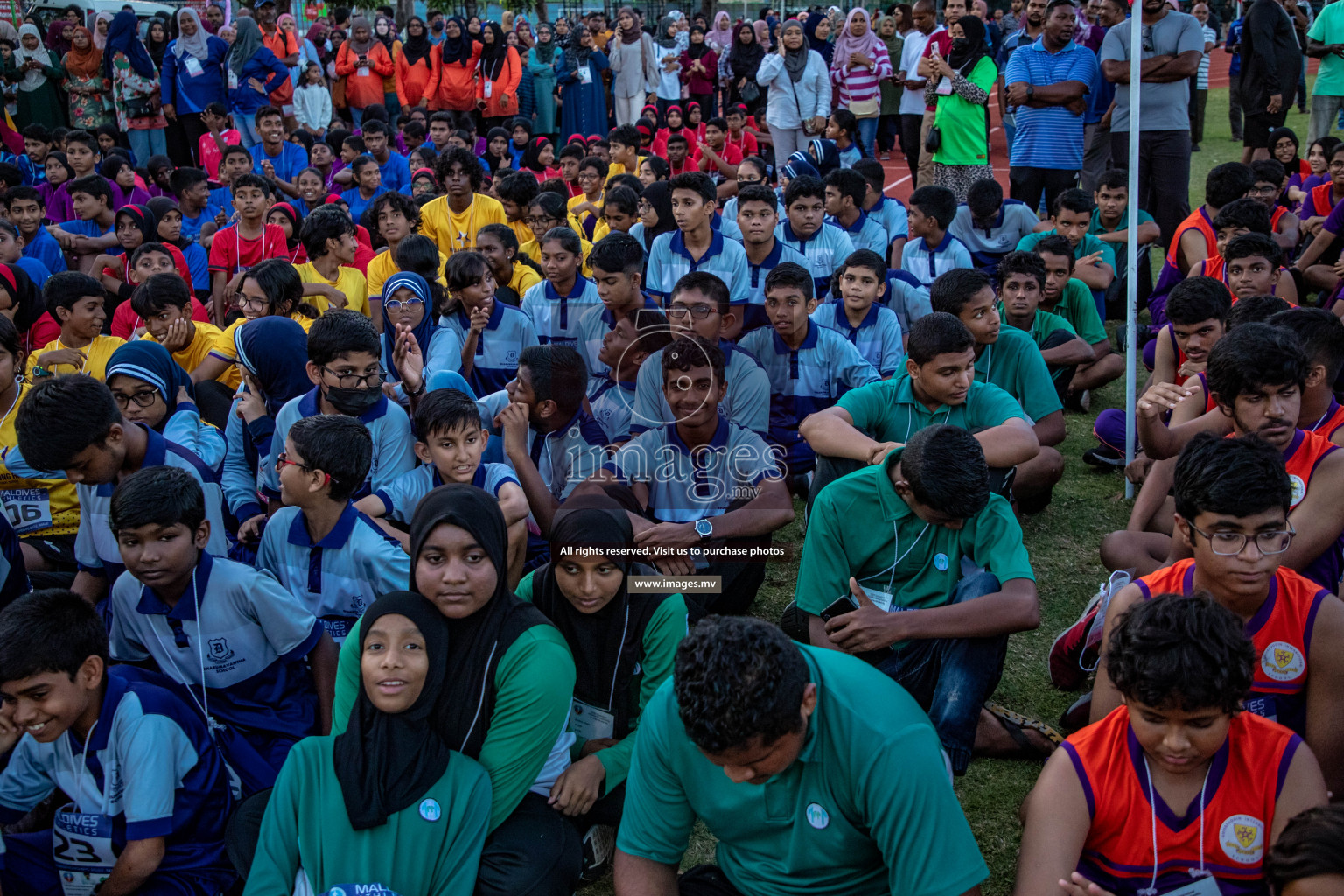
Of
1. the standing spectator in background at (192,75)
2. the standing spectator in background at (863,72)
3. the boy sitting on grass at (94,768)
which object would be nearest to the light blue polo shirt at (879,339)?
the boy sitting on grass at (94,768)

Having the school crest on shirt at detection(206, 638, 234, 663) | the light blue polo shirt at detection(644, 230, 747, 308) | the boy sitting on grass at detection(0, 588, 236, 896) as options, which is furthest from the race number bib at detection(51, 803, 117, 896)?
the light blue polo shirt at detection(644, 230, 747, 308)

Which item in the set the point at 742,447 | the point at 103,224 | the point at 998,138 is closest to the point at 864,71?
the point at 998,138

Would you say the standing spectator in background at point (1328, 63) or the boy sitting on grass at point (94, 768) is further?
the standing spectator in background at point (1328, 63)

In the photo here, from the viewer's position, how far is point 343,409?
414 centimetres

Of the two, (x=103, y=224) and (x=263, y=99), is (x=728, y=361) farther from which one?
(x=263, y=99)

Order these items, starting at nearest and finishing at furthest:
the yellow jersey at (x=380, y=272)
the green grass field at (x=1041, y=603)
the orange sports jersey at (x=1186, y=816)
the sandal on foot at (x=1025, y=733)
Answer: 1. the orange sports jersey at (x=1186, y=816)
2. the green grass field at (x=1041, y=603)
3. the sandal on foot at (x=1025, y=733)
4. the yellow jersey at (x=380, y=272)

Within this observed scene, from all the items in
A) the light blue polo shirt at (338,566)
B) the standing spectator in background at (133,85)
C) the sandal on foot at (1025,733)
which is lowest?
the sandal on foot at (1025,733)

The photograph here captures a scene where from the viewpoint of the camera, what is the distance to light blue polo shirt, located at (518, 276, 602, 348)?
19.5 ft

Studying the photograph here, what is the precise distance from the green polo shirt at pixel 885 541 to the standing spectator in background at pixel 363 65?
11721 mm

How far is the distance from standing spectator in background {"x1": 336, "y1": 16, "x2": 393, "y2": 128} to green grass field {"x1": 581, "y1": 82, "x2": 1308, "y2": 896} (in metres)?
10.4

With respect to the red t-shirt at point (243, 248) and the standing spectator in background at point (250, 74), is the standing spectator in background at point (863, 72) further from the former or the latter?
the red t-shirt at point (243, 248)

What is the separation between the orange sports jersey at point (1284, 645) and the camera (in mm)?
2529

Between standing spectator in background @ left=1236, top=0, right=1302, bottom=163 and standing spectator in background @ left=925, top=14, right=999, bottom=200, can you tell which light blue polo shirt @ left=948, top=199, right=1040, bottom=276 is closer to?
standing spectator in background @ left=925, top=14, right=999, bottom=200

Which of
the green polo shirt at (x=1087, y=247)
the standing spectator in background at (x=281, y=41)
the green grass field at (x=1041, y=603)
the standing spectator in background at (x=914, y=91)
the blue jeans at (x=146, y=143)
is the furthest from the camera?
the standing spectator in background at (x=281, y=41)
